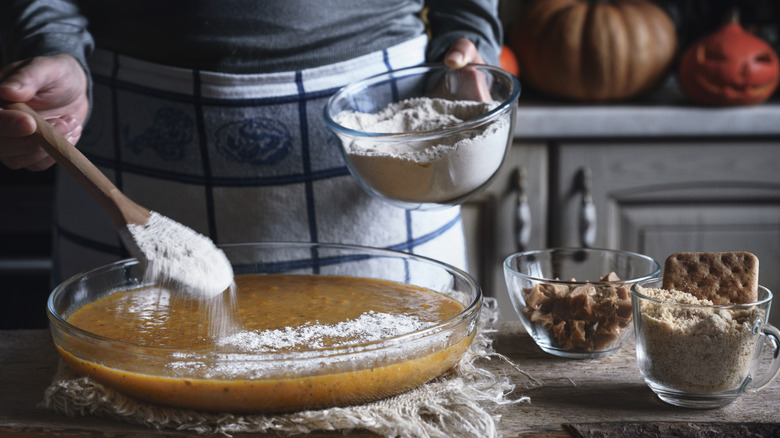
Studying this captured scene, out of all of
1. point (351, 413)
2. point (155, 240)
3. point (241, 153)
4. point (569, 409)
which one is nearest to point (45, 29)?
point (241, 153)

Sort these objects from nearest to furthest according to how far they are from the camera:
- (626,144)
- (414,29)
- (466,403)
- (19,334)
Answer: (466,403), (19,334), (414,29), (626,144)

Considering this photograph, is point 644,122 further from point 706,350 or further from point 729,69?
point 706,350

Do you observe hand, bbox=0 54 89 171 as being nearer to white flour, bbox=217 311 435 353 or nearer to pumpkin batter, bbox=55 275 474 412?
pumpkin batter, bbox=55 275 474 412

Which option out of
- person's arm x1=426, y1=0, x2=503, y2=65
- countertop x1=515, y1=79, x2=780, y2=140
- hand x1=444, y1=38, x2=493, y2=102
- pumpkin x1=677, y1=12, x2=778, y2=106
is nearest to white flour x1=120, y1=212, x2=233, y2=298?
hand x1=444, y1=38, x2=493, y2=102

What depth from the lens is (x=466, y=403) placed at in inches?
26.2

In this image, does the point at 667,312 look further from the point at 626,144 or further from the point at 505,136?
the point at 626,144

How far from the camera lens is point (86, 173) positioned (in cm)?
81

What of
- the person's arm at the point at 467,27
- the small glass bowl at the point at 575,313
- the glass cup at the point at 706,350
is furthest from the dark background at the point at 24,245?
the glass cup at the point at 706,350

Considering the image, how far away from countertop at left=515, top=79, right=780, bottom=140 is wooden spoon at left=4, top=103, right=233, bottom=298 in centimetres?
116

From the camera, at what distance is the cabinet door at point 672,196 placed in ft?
6.16

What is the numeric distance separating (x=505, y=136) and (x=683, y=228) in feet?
3.96

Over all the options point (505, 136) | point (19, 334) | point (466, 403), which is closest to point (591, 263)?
point (505, 136)

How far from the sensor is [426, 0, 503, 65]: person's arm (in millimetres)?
1144

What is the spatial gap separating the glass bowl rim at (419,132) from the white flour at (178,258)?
199mm
